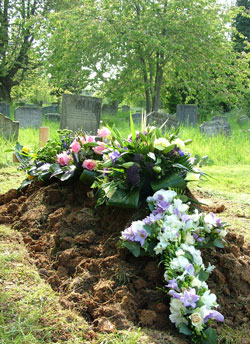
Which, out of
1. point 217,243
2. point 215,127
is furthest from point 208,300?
point 215,127

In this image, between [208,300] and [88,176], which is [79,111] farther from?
[208,300]

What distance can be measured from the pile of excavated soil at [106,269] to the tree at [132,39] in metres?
12.3

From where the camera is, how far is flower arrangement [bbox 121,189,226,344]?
78.3 inches

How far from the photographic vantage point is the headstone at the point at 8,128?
9.20 metres

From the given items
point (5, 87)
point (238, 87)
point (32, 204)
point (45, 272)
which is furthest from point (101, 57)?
point (45, 272)

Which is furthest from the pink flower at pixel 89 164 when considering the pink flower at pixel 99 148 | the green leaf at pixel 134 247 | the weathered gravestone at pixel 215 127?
the weathered gravestone at pixel 215 127

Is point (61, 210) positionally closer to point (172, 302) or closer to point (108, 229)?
point (108, 229)

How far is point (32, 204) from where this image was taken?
3.61 metres

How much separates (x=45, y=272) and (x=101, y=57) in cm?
1486

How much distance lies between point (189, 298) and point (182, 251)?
0.33 metres

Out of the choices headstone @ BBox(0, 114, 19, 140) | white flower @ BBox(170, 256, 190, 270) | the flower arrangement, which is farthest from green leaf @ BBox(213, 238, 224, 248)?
headstone @ BBox(0, 114, 19, 140)

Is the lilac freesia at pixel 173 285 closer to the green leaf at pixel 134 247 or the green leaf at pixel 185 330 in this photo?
the green leaf at pixel 185 330

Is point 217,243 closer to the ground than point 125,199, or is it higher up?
closer to the ground

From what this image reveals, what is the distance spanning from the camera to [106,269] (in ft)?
8.18
